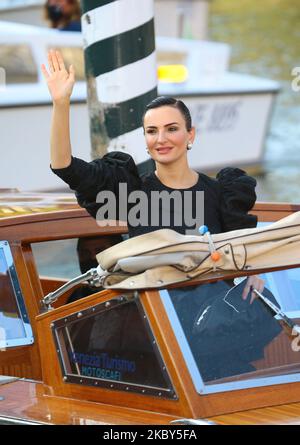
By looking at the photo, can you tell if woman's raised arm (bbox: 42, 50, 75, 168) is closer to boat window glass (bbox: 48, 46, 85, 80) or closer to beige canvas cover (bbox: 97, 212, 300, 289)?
beige canvas cover (bbox: 97, 212, 300, 289)

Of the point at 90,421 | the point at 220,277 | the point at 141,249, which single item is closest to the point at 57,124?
the point at 141,249

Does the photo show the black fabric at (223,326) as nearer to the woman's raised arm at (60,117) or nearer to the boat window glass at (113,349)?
the boat window glass at (113,349)

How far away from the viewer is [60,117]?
350cm

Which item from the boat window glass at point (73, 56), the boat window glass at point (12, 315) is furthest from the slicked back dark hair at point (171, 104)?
the boat window glass at point (73, 56)

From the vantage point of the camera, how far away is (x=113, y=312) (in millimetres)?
3463

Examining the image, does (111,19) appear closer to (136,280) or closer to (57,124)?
(57,124)

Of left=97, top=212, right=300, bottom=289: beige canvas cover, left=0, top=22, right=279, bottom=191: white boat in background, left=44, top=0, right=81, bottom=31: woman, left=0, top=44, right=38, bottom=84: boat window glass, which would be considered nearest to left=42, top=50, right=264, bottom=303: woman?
left=97, top=212, right=300, bottom=289: beige canvas cover

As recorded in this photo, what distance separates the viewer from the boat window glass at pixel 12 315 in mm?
3984

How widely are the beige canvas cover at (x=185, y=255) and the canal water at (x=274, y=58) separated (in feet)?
26.2

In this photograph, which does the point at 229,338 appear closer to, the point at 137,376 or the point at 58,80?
the point at 137,376

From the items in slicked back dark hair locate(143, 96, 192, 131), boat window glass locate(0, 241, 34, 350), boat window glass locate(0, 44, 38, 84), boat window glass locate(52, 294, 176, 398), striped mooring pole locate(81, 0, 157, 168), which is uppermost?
slicked back dark hair locate(143, 96, 192, 131)

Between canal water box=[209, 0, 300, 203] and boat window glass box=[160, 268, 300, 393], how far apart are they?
26.2ft

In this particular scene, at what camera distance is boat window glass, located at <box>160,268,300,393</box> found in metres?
3.36

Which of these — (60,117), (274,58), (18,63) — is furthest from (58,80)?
(274,58)
